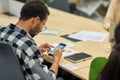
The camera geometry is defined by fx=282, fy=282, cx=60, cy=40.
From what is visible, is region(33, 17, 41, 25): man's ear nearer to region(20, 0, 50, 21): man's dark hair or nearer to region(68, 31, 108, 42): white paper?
region(20, 0, 50, 21): man's dark hair

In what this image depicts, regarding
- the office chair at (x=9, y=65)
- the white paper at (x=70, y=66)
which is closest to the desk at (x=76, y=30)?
the white paper at (x=70, y=66)

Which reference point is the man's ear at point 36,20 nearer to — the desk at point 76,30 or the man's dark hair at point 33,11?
the man's dark hair at point 33,11

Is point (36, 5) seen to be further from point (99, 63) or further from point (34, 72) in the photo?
Answer: point (99, 63)

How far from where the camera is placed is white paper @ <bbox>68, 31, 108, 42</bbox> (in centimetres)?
274

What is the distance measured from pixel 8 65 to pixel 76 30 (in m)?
1.43

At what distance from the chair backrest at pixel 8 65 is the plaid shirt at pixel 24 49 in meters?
0.08

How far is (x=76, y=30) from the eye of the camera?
3021 millimetres

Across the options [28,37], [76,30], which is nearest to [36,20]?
[28,37]

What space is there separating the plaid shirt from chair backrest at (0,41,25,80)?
81 millimetres

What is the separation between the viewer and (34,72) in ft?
5.99

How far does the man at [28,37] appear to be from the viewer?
5.90 ft

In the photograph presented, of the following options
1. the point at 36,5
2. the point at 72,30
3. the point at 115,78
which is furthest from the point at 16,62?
the point at 72,30

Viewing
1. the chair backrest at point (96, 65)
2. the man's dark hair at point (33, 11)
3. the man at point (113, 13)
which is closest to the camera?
the chair backrest at point (96, 65)

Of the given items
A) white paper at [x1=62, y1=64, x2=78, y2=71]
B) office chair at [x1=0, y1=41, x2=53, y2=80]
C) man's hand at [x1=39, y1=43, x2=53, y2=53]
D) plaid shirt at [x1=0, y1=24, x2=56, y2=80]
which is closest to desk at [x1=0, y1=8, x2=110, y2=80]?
white paper at [x1=62, y1=64, x2=78, y2=71]
